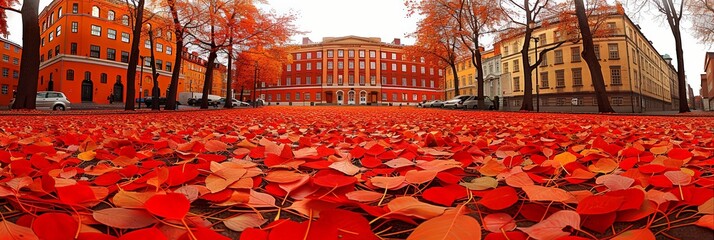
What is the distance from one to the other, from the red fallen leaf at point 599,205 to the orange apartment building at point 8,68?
208ft

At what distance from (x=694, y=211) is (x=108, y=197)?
5.90ft

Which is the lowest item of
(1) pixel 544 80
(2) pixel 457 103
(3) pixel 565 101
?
(2) pixel 457 103

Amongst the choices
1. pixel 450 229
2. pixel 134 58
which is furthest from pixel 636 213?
pixel 134 58

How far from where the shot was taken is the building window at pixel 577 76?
38.0 metres

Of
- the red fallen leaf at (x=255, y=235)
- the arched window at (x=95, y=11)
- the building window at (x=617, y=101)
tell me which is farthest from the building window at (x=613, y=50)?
the arched window at (x=95, y=11)

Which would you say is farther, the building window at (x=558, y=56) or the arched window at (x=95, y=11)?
the building window at (x=558, y=56)

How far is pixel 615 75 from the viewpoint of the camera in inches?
1462

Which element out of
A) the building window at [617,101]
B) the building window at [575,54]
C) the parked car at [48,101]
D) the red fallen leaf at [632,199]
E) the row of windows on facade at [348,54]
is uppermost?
the row of windows on facade at [348,54]

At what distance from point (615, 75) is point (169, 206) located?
46543 millimetres

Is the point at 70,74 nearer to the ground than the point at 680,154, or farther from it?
farther from it

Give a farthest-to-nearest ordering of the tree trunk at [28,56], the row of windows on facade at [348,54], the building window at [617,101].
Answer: the row of windows on facade at [348,54]
the building window at [617,101]
the tree trunk at [28,56]

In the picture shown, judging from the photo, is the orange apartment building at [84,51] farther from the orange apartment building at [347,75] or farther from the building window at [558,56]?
the building window at [558,56]

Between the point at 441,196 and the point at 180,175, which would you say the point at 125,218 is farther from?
the point at 441,196

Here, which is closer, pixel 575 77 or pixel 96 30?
pixel 96 30
